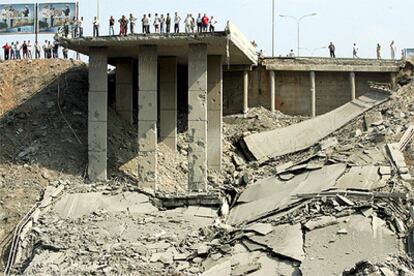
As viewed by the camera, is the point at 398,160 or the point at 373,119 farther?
the point at 373,119

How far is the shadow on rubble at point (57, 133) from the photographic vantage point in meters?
26.3

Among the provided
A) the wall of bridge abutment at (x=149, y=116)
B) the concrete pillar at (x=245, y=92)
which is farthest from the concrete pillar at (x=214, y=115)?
the concrete pillar at (x=245, y=92)

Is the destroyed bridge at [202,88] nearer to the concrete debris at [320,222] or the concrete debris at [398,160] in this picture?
the concrete debris at [398,160]

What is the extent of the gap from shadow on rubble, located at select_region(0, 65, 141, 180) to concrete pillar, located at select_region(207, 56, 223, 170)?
3.51 meters

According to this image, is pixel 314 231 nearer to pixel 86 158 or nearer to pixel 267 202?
pixel 267 202

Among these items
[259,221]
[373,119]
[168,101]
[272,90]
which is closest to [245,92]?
[272,90]

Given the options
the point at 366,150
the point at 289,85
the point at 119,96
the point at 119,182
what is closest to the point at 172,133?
the point at 119,96

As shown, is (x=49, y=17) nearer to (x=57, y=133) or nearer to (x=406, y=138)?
(x=57, y=133)

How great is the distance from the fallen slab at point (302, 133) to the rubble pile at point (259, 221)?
1.75m

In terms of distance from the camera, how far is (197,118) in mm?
25891

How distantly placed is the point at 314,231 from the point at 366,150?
6267 millimetres

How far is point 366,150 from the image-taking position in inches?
925

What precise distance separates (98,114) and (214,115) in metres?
5.44

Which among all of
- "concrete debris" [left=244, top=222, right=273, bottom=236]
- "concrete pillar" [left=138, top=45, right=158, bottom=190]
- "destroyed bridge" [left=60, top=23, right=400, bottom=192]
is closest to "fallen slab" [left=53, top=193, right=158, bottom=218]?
"concrete pillar" [left=138, top=45, right=158, bottom=190]
